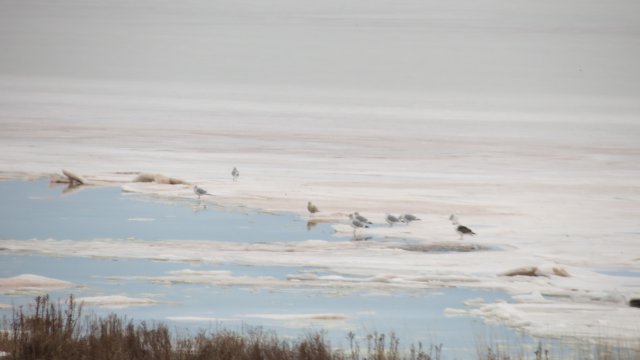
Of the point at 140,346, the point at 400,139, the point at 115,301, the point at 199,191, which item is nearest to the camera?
the point at 140,346

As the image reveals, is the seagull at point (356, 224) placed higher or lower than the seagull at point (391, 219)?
lower

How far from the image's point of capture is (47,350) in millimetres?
5703

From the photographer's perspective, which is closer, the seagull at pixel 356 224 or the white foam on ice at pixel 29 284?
the white foam on ice at pixel 29 284

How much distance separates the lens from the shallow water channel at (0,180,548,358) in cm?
713

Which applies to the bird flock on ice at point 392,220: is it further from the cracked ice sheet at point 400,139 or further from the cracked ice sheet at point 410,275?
the cracked ice sheet at point 410,275

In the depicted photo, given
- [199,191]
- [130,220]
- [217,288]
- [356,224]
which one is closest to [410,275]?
[217,288]

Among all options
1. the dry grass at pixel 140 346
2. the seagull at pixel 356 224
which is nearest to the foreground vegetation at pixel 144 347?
the dry grass at pixel 140 346

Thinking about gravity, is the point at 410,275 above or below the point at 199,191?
below

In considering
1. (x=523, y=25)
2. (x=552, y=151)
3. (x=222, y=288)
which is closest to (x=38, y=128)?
(x=552, y=151)

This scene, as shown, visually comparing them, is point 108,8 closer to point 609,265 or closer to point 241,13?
point 241,13

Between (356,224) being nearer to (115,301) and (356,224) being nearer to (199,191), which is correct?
(199,191)

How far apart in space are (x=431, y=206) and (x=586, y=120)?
12.7 metres

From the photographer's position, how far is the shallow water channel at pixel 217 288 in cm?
713

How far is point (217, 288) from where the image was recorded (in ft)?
27.0
